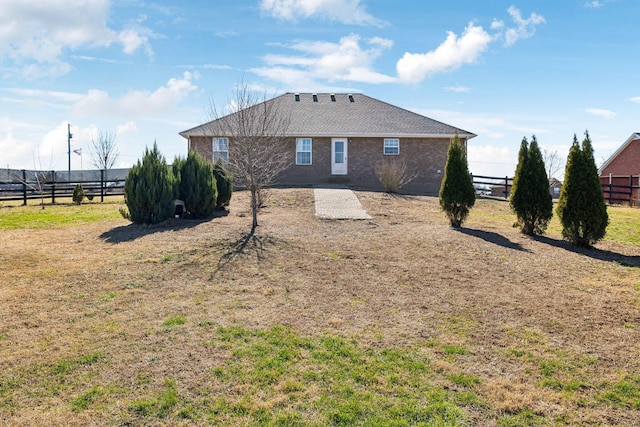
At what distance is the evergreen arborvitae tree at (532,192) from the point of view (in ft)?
40.3

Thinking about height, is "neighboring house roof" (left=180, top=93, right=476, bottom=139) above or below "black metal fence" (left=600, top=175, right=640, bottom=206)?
above

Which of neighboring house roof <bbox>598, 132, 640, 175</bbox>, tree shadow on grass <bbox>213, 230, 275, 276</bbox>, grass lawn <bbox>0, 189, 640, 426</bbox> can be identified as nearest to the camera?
grass lawn <bbox>0, 189, 640, 426</bbox>

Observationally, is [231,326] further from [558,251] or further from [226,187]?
[226,187]

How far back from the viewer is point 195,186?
14.0m

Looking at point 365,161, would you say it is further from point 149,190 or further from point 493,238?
point 149,190

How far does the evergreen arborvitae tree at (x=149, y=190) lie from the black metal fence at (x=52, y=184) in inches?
227

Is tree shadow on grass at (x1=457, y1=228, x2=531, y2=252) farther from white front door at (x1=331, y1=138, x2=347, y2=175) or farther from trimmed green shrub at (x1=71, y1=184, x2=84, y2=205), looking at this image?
trimmed green shrub at (x1=71, y1=184, x2=84, y2=205)

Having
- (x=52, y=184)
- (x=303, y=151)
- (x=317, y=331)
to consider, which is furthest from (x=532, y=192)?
(x=52, y=184)

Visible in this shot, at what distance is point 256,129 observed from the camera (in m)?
13.7

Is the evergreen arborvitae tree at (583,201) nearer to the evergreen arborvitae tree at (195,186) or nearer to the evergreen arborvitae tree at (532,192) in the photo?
the evergreen arborvitae tree at (532,192)

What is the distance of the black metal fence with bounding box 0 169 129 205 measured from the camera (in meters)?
22.6

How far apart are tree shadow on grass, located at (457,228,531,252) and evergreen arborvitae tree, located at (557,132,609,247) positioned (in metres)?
1.54

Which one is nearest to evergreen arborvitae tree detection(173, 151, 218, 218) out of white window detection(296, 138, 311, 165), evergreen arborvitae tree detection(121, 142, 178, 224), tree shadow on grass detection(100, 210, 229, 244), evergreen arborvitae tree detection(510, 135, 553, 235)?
tree shadow on grass detection(100, 210, 229, 244)

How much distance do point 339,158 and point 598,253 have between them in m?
16.8
